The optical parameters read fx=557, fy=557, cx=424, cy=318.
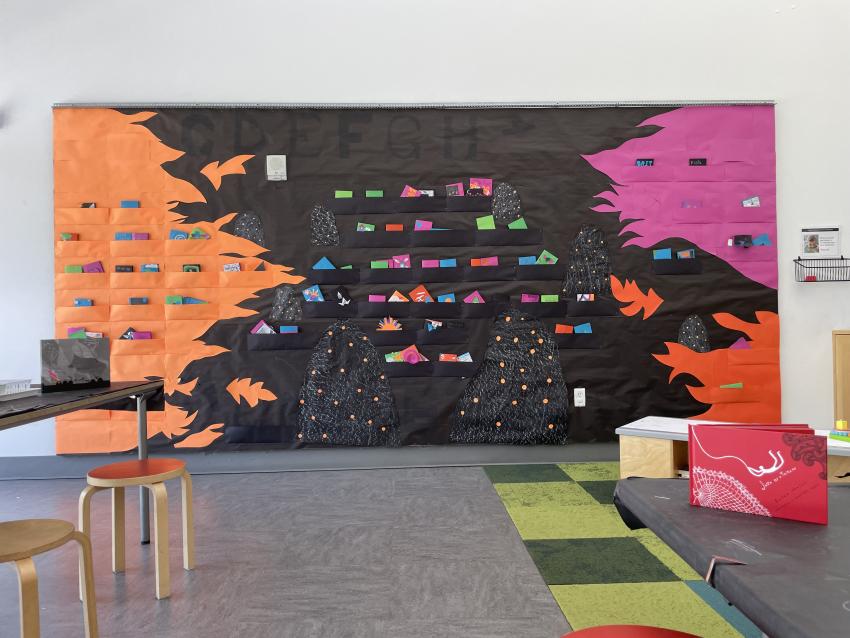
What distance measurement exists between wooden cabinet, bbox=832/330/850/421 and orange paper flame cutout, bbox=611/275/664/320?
1.23m

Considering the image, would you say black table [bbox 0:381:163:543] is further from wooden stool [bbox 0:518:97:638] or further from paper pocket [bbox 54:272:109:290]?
paper pocket [bbox 54:272:109:290]

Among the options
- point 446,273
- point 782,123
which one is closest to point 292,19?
point 446,273

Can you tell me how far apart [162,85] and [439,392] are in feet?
9.06

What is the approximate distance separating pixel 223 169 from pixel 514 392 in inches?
96.0

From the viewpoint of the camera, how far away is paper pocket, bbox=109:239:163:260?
3.64 metres

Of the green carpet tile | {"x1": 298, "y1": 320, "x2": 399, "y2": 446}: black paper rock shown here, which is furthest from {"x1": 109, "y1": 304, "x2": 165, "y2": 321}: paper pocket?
the green carpet tile

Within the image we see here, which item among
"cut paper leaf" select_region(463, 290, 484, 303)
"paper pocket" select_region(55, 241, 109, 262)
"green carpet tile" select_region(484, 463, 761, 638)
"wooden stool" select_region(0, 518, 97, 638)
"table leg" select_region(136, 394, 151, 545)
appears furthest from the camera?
"cut paper leaf" select_region(463, 290, 484, 303)

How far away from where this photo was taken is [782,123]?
12.6 feet

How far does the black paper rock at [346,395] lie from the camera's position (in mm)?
3670

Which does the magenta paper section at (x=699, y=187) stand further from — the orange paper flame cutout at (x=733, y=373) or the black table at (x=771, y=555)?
the black table at (x=771, y=555)

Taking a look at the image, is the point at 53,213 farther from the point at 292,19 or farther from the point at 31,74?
the point at 292,19

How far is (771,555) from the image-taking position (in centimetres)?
79

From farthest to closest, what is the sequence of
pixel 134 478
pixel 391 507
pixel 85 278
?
pixel 85 278
pixel 391 507
pixel 134 478

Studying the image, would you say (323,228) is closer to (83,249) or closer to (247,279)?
(247,279)
